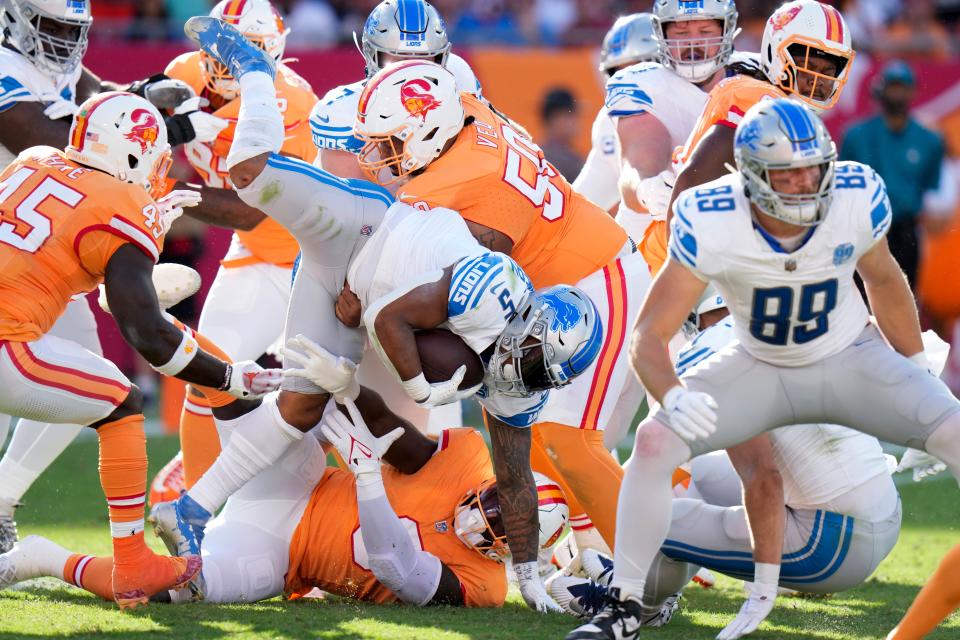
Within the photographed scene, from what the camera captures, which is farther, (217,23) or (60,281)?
(217,23)

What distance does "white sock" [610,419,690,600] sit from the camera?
3.79 m

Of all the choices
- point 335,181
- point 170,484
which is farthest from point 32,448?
point 335,181

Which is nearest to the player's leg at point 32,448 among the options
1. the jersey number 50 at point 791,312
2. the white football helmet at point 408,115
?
the white football helmet at point 408,115

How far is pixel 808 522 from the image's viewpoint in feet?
13.8

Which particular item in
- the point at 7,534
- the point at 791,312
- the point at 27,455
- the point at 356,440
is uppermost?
the point at 791,312

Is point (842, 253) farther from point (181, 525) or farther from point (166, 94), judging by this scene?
point (166, 94)

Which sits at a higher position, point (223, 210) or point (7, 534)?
point (223, 210)

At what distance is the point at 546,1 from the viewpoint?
447 inches

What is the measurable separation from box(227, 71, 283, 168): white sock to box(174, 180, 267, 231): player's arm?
46.2 inches

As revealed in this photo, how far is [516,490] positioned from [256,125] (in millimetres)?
1365

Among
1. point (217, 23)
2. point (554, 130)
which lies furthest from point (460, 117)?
point (554, 130)

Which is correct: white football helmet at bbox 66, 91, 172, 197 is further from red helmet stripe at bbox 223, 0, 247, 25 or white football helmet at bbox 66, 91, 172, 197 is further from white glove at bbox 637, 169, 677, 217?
white glove at bbox 637, 169, 677, 217

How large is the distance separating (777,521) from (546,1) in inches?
310

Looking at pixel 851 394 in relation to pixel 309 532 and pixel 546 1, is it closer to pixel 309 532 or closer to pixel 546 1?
pixel 309 532
